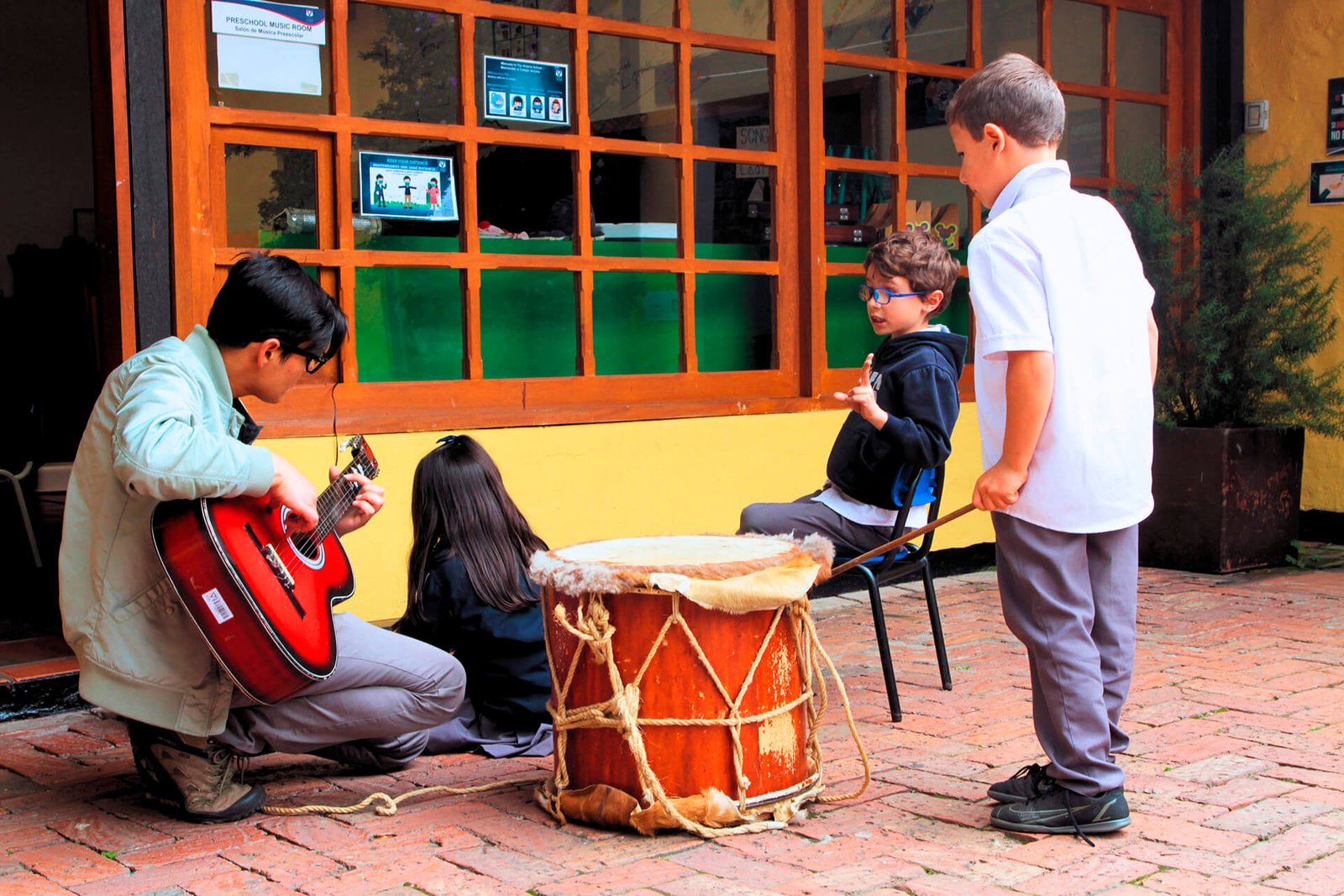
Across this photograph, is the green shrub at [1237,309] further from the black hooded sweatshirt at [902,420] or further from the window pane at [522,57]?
the window pane at [522,57]

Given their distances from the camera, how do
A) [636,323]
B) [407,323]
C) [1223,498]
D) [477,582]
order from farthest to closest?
1. [1223,498]
2. [636,323]
3. [407,323]
4. [477,582]

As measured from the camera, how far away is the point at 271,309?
3.14 m

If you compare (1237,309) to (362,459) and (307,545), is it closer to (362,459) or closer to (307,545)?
(362,459)

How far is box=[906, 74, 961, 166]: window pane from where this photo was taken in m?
6.32

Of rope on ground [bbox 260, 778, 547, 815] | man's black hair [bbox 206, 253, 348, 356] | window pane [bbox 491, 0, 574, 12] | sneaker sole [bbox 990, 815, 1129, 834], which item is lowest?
rope on ground [bbox 260, 778, 547, 815]

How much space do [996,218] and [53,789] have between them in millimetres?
2687

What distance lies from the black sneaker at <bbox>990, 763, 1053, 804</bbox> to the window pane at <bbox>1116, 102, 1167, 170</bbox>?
15.4 ft

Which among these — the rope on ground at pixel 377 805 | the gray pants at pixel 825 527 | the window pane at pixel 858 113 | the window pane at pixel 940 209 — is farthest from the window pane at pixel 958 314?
the rope on ground at pixel 377 805

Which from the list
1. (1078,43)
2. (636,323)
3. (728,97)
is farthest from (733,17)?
(1078,43)

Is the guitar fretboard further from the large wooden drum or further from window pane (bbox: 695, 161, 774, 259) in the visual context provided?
window pane (bbox: 695, 161, 774, 259)

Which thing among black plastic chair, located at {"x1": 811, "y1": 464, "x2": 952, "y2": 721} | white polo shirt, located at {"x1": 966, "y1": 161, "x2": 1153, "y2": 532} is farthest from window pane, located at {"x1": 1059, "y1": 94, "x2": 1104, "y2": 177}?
white polo shirt, located at {"x1": 966, "y1": 161, "x2": 1153, "y2": 532}

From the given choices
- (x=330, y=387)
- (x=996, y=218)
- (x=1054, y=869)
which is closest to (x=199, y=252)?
(x=330, y=387)

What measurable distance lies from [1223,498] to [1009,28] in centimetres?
247

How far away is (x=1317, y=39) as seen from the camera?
7039 mm
